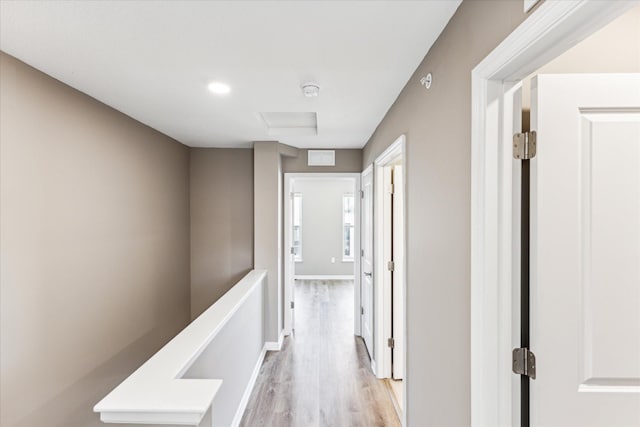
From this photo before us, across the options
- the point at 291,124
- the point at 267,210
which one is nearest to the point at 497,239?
the point at 291,124

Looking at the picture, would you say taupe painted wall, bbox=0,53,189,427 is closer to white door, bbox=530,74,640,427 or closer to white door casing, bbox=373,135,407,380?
white door casing, bbox=373,135,407,380

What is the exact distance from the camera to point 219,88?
→ 2076 mm

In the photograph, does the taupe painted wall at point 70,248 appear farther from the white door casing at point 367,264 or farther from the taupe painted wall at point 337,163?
the white door casing at point 367,264

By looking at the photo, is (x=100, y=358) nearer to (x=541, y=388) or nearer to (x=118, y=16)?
(x=118, y=16)

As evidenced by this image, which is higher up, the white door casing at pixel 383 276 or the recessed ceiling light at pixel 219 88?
the recessed ceiling light at pixel 219 88

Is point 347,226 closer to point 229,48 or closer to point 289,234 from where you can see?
point 289,234

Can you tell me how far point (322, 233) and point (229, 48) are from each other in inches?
252

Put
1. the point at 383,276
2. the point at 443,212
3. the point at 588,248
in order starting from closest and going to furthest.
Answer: the point at 588,248
the point at 443,212
the point at 383,276

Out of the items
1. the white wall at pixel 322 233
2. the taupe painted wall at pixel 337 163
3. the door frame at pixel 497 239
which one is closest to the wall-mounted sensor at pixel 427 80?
the door frame at pixel 497 239

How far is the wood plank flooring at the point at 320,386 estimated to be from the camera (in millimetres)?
2447

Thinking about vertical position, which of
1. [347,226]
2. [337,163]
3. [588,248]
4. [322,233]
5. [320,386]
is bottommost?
[320,386]

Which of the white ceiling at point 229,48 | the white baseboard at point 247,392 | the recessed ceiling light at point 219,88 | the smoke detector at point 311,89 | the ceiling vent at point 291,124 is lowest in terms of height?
the white baseboard at point 247,392

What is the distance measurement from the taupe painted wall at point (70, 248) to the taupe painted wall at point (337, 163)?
58.1 inches

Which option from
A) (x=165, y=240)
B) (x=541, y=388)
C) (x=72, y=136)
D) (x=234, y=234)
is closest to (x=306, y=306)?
(x=234, y=234)
